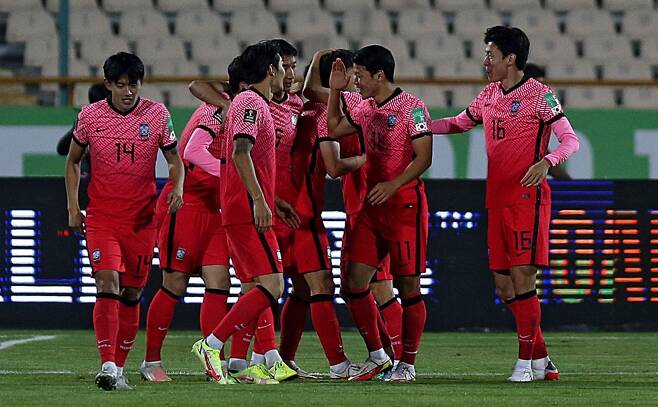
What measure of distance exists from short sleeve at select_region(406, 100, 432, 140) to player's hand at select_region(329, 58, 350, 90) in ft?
1.38

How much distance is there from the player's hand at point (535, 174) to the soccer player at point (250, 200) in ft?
Answer: 4.64

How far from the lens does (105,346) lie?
7.63 metres

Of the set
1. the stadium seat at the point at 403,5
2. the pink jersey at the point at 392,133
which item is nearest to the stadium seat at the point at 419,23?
the stadium seat at the point at 403,5

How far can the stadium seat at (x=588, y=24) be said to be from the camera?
18.6m

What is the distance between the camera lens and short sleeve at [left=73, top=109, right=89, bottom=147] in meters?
7.93

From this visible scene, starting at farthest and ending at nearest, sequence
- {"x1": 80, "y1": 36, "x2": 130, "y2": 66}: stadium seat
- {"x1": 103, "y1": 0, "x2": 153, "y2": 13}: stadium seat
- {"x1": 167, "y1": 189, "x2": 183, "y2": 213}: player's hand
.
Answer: {"x1": 103, "y1": 0, "x2": 153, "y2": 13}: stadium seat → {"x1": 80, "y1": 36, "x2": 130, "y2": 66}: stadium seat → {"x1": 167, "y1": 189, "x2": 183, "y2": 213}: player's hand

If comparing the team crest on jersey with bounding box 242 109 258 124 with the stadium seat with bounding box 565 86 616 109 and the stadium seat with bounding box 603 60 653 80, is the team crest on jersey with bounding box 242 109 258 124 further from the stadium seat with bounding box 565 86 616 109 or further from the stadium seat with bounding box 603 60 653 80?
the stadium seat with bounding box 603 60 653 80

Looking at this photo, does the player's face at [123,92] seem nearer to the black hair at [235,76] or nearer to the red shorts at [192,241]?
the black hair at [235,76]

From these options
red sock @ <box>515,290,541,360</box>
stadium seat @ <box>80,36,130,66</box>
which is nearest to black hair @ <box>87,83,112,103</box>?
red sock @ <box>515,290,541,360</box>

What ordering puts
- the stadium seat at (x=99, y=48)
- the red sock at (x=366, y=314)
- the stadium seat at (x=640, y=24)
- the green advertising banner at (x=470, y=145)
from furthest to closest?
the stadium seat at (x=640, y=24) < the stadium seat at (x=99, y=48) < the green advertising banner at (x=470, y=145) < the red sock at (x=366, y=314)

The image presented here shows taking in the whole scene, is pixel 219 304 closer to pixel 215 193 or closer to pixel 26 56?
pixel 215 193

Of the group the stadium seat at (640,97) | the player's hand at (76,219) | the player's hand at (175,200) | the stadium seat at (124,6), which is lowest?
the player's hand at (76,219)

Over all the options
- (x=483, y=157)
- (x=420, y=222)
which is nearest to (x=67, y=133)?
(x=483, y=157)

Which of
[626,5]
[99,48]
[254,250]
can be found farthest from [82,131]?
[626,5]
